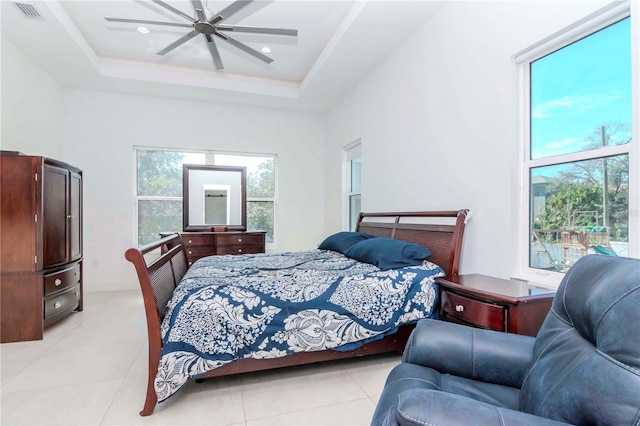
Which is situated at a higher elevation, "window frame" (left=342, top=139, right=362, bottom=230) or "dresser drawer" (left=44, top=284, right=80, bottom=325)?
"window frame" (left=342, top=139, right=362, bottom=230)

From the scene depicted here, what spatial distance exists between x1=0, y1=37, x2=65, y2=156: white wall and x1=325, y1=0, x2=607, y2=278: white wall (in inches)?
159

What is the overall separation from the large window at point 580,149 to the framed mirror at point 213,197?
397 cm

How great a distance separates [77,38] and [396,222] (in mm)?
3936

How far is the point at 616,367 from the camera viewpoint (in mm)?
821

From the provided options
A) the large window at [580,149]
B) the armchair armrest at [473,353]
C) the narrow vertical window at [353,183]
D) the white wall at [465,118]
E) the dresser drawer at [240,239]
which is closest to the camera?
the armchair armrest at [473,353]

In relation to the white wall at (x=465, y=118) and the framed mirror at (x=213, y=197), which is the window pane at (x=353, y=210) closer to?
the white wall at (x=465, y=118)

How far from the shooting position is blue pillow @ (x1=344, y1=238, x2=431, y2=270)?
239 centimetres

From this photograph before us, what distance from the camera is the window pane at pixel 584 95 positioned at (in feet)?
5.32

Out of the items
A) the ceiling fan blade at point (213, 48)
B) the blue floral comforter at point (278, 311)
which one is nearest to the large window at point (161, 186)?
the ceiling fan blade at point (213, 48)

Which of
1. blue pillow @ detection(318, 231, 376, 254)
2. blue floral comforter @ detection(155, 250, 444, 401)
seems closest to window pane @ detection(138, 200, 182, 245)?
blue pillow @ detection(318, 231, 376, 254)

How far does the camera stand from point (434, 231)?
2680 mm

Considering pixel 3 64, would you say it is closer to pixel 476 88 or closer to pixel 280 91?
pixel 280 91

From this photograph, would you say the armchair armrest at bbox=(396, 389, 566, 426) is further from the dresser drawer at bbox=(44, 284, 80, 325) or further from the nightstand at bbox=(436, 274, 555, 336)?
the dresser drawer at bbox=(44, 284, 80, 325)

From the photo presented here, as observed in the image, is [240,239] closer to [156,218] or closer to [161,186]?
[156,218]
